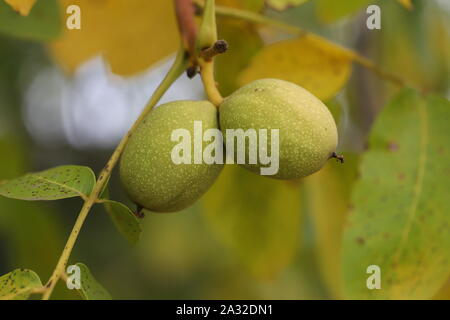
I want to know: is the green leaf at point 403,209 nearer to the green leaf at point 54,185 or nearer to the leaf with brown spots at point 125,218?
the leaf with brown spots at point 125,218

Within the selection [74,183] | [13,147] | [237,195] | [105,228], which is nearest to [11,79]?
[13,147]

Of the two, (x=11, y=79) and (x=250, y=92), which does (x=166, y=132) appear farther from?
(x=11, y=79)

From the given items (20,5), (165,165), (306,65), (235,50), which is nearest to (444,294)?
(306,65)

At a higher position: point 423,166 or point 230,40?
point 230,40

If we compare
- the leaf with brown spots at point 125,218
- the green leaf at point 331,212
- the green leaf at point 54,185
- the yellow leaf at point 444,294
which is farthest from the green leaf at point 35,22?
the yellow leaf at point 444,294

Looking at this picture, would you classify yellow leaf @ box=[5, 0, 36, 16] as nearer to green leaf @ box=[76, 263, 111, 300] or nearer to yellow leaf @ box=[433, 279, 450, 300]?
green leaf @ box=[76, 263, 111, 300]
